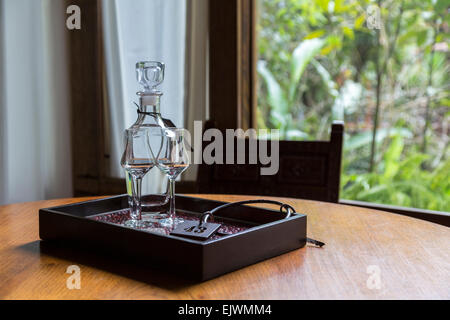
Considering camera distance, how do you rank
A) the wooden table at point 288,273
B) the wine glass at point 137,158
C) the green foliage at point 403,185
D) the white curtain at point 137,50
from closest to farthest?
the wooden table at point 288,273 → the wine glass at point 137,158 → the white curtain at point 137,50 → the green foliage at point 403,185

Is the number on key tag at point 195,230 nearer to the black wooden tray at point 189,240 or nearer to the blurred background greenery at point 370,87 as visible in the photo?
the black wooden tray at point 189,240

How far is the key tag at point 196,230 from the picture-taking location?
792 millimetres

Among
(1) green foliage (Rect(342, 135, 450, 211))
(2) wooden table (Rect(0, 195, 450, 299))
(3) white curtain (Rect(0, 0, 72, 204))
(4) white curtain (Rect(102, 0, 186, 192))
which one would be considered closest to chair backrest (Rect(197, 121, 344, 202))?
(2) wooden table (Rect(0, 195, 450, 299))

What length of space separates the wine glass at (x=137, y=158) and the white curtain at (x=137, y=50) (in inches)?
58.7

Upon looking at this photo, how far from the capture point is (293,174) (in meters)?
1.64

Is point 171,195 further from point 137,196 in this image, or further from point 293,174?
point 293,174

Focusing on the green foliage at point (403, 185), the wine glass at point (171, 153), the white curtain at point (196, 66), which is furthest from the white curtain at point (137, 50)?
the wine glass at point (171, 153)

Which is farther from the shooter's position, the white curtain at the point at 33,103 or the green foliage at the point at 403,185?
the green foliage at the point at 403,185

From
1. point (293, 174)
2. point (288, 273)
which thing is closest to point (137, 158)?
point (288, 273)

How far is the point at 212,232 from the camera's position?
0.81 m

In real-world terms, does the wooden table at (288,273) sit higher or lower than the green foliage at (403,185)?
higher

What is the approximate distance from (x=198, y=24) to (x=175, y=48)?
160 mm

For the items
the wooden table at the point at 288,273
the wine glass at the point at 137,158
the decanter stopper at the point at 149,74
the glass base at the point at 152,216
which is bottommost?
the wooden table at the point at 288,273

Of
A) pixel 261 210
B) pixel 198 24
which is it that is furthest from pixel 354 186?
pixel 261 210
